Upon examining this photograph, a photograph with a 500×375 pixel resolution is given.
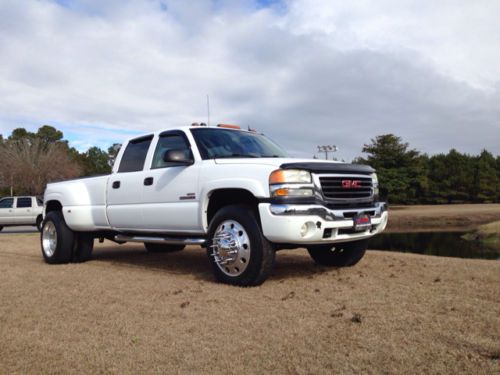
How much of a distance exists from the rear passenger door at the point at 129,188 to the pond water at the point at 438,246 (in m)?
12.5

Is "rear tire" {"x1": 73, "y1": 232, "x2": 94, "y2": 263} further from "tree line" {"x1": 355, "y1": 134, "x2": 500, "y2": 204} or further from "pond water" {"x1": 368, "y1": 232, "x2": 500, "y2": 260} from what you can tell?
"tree line" {"x1": 355, "y1": 134, "x2": 500, "y2": 204}

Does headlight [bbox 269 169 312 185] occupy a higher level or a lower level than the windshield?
lower

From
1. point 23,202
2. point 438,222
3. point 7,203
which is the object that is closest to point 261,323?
point 23,202

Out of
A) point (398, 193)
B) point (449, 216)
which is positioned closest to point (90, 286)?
point (449, 216)

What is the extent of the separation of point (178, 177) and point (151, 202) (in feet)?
2.08

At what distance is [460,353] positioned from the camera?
2998mm

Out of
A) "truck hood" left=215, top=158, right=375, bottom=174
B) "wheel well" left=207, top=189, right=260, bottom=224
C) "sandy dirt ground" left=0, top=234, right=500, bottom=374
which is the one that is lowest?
"sandy dirt ground" left=0, top=234, right=500, bottom=374

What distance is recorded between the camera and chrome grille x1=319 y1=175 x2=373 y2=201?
5.18m

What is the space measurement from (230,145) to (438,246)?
16.2 metres

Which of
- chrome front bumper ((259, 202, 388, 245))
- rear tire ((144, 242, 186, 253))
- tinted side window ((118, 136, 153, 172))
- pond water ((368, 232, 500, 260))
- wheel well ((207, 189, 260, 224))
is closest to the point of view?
chrome front bumper ((259, 202, 388, 245))

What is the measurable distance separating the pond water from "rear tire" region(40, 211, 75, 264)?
12.7 metres

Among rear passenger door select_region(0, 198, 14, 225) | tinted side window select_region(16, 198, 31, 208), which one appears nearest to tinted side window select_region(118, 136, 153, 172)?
tinted side window select_region(16, 198, 31, 208)

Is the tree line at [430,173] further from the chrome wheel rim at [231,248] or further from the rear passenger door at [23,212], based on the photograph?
the chrome wheel rim at [231,248]

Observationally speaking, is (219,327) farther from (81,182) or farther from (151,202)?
(81,182)
